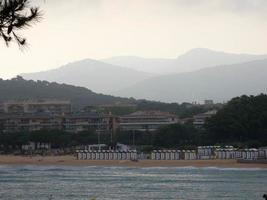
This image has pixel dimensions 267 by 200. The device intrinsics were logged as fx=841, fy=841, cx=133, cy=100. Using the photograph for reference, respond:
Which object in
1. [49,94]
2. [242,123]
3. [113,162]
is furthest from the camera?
[49,94]

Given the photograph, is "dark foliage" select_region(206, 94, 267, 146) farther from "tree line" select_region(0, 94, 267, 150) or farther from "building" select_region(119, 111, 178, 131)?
"building" select_region(119, 111, 178, 131)

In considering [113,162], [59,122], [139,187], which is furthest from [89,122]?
[139,187]

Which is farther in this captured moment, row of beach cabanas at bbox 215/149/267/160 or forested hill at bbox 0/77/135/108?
forested hill at bbox 0/77/135/108

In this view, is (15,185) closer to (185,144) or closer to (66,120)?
(185,144)

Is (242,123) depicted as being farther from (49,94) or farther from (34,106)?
(49,94)

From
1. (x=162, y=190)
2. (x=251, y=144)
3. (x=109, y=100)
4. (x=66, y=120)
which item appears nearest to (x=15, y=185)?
(x=162, y=190)

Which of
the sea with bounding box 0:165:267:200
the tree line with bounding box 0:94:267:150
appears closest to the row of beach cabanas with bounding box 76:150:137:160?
the tree line with bounding box 0:94:267:150

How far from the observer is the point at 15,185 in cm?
4762

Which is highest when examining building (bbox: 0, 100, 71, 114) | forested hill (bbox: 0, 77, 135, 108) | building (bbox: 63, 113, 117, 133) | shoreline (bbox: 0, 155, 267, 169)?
forested hill (bbox: 0, 77, 135, 108)

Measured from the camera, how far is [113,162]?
76188 mm

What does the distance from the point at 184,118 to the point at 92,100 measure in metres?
67.4

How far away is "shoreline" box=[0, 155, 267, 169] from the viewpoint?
225ft

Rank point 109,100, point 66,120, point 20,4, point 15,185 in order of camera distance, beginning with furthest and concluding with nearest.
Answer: point 109,100 → point 66,120 → point 15,185 → point 20,4

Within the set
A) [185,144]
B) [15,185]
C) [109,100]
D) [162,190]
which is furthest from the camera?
[109,100]
